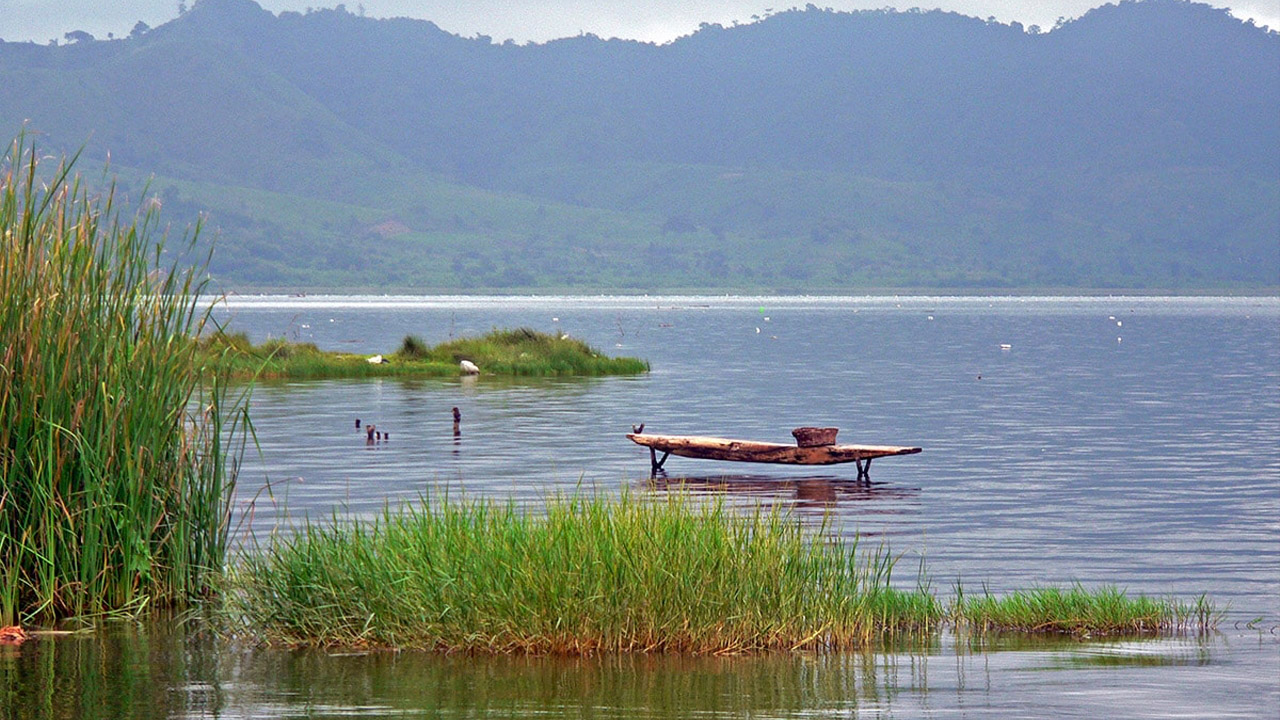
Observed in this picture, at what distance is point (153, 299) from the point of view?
18016mm

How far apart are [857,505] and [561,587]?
19.9 metres

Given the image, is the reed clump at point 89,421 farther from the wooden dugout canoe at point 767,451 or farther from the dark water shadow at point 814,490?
the wooden dugout canoe at point 767,451

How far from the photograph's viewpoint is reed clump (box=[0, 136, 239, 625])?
16.8 metres

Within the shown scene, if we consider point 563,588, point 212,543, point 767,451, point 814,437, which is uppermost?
point 212,543

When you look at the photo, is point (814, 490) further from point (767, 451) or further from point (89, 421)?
point (89, 421)

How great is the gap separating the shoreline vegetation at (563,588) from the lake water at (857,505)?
41 centimetres

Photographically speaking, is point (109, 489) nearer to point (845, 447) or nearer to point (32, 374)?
point (32, 374)

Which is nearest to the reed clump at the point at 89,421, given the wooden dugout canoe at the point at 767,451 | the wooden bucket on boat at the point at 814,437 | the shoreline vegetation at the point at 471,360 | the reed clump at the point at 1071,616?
the reed clump at the point at 1071,616

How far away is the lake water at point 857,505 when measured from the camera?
14891 mm

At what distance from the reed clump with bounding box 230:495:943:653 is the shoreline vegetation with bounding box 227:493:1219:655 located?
1cm

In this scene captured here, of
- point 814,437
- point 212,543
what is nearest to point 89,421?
point 212,543

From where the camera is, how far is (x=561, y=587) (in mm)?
16453

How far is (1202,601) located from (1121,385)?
67993 mm

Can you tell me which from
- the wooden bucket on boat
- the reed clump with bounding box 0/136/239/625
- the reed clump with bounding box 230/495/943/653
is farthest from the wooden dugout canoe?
the reed clump with bounding box 0/136/239/625
